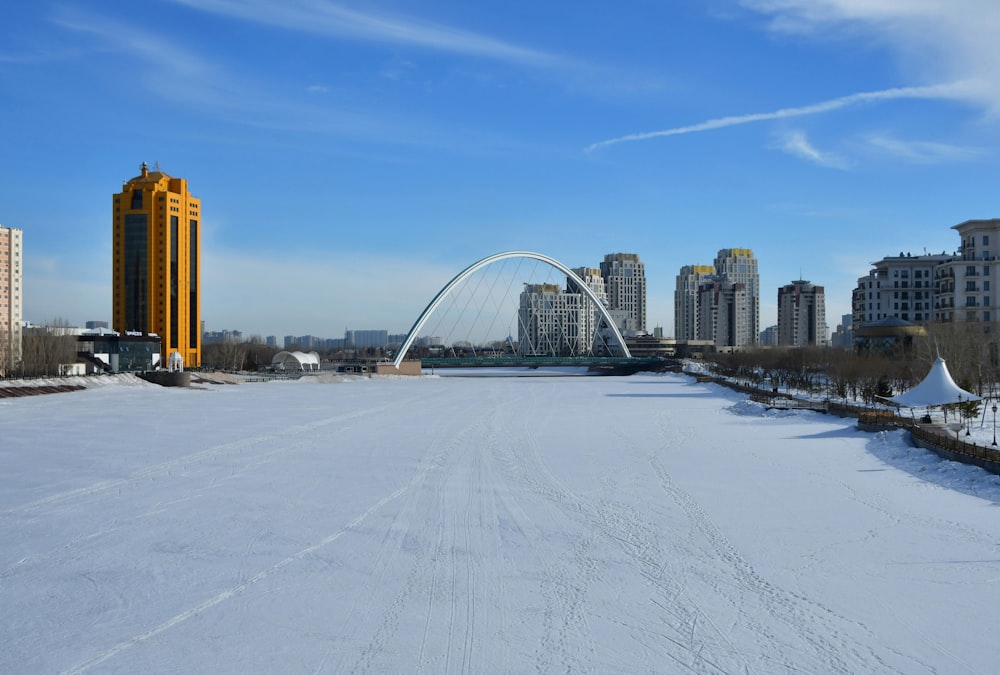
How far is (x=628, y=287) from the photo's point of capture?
6973 inches

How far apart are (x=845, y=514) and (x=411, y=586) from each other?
300 inches

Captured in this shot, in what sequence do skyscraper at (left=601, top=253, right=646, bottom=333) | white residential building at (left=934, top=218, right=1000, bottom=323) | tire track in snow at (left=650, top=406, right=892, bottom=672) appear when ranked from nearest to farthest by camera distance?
tire track in snow at (left=650, top=406, right=892, bottom=672) < white residential building at (left=934, top=218, right=1000, bottom=323) < skyscraper at (left=601, top=253, right=646, bottom=333)

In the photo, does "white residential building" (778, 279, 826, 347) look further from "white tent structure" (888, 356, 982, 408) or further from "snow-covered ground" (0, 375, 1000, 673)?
"snow-covered ground" (0, 375, 1000, 673)

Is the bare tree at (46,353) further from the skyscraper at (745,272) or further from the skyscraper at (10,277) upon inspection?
the skyscraper at (745,272)

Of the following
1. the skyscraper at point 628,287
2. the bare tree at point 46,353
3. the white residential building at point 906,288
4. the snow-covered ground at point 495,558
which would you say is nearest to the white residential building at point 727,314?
the skyscraper at point 628,287

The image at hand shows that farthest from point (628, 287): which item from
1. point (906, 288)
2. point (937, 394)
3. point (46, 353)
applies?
point (937, 394)

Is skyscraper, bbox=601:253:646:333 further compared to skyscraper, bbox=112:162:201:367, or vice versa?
skyscraper, bbox=601:253:646:333

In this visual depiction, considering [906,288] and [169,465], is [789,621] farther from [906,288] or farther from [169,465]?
[906,288]

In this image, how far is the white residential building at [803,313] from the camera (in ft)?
539

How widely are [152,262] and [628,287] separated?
4508 inches

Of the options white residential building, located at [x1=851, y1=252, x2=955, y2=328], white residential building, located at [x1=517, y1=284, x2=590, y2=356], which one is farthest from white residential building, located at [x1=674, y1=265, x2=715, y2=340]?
white residential building, located at [x1=851, y1=252, x2=955, y2=328]

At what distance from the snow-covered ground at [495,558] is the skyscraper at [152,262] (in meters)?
62.9

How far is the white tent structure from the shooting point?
968 inches

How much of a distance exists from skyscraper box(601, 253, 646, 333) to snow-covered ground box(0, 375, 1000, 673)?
511 feet
